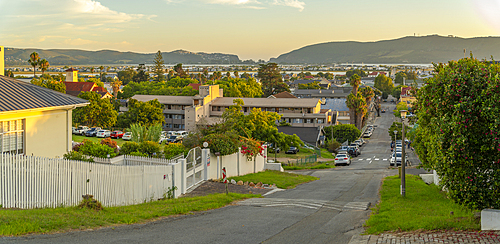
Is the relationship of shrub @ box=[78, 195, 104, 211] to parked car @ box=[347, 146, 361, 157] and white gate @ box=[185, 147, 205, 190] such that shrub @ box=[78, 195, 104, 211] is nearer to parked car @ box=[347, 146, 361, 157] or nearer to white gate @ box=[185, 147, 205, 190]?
white gate @ box=[185, 147, 205, 190]

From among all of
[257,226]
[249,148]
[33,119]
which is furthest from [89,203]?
[249,148]

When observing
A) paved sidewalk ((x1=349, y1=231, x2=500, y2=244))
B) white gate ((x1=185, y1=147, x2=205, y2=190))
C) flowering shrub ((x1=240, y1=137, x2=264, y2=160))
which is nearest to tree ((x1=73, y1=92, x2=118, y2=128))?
flowering shrub ((x1=240, y1=137, x2=264, y2=160))

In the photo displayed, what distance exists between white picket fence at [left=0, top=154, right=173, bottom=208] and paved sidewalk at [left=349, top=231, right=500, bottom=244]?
8656 millimetres

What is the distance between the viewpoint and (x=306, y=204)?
19156mm

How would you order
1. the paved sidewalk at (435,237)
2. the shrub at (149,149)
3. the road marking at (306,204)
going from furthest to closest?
the shrub at (149,149) < the road marking at (306,204) < the paved sidewalk at (435,237)

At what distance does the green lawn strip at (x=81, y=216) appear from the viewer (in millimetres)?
10625

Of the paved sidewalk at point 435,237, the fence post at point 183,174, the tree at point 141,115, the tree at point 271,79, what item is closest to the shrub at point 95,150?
the fence post at point 183,174

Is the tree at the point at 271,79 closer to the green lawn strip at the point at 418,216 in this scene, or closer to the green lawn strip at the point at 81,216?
the green lawn strip at the point at 418,216

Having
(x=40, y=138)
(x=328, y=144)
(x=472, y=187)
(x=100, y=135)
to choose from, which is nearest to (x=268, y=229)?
(x=472, y=187)

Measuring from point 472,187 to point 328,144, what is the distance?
6428 cm

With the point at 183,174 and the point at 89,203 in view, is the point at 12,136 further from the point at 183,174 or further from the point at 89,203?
the point at 183,174

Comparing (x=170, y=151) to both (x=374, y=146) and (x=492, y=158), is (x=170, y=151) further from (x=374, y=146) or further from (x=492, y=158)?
(x=374, y=146)

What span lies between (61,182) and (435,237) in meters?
11.7

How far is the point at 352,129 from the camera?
83.5 m
